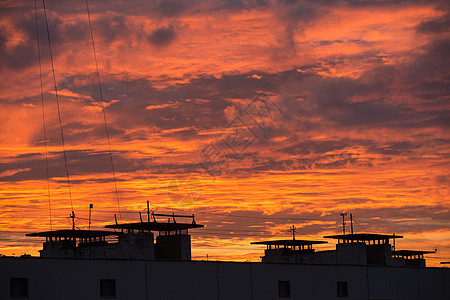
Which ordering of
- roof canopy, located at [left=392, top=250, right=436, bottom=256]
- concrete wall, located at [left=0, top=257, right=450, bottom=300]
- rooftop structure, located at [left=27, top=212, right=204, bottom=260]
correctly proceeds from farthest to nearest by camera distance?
1. roof canopy, located at [left=392, top=250, right=436, bottom=256]
2. rooftop structure, located at [left=27, top=212, right=204, bottom=260]
3. concrete wall, located at [left=0, top=257, right=450, bottom=300]

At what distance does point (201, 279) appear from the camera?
63.1m

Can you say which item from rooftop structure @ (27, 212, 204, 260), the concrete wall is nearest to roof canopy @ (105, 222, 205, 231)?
rooftop structure @ (27, 212, 204, 260)

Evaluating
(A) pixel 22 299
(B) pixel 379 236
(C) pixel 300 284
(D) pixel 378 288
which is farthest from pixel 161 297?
(B) pixel 379 236

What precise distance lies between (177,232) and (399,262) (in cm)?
4447

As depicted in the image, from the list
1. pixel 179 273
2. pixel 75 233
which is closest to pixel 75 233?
pixel 75 233

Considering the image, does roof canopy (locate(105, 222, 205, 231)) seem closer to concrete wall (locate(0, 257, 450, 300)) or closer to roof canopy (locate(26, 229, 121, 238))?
roof canopy (locate(26, 229, 121, 238))

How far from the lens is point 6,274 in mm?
51656

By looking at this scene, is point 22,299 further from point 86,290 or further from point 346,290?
point 346,290

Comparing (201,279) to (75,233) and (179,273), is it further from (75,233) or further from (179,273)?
(75,233)

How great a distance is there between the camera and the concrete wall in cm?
5312

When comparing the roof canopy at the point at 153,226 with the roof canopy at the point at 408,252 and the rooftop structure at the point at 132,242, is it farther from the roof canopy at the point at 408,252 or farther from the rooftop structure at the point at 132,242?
the roof canopy at the point at 408,252

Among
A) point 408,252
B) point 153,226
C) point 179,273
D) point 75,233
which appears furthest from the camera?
point 408,252

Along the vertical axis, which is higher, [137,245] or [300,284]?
[137,245]

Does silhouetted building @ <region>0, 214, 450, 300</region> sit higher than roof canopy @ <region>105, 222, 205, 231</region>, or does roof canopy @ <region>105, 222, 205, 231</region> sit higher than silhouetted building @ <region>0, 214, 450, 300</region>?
roof canopy @ <region>105, 222, 205, 231</region>
